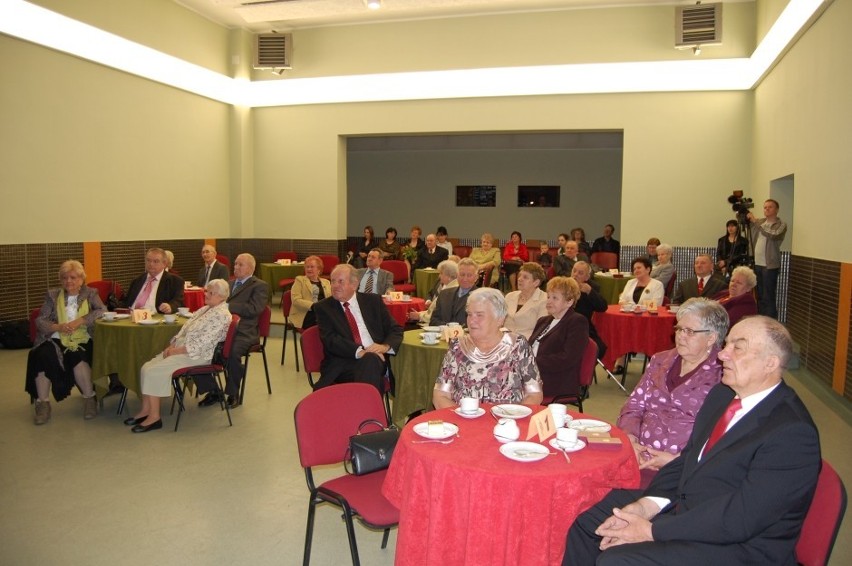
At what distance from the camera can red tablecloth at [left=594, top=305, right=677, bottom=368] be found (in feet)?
20.5

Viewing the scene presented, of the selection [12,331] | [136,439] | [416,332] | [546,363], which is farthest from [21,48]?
[546,363]

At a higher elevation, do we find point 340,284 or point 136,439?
point 340,284

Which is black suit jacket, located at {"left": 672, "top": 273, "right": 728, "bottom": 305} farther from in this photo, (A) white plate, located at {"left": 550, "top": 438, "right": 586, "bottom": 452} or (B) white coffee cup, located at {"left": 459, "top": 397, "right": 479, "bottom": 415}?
(A) white plate, located at {"left": 550, "top": 438, "right": 586, "bottom": 452}

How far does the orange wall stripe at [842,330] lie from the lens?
19.0ft

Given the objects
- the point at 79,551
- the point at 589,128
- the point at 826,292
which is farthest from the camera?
the point at 589,128

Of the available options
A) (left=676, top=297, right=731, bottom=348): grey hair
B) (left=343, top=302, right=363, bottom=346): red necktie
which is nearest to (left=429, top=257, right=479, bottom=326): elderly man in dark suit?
Answer: (left=343, top=302, right=363, bottom=346): red necktie

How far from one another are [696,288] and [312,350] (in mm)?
4490

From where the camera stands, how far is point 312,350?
15.8 ft

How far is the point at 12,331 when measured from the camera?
305 inches

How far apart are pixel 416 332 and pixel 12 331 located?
5405 millimetres

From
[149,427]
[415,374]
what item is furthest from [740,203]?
[149,427]

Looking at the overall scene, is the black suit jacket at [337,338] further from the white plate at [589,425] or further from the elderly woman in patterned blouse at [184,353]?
the white plate at [589,425]

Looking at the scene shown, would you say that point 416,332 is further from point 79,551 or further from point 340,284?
point 79,551

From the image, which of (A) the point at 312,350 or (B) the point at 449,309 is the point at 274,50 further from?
(A) the point at 312,350
